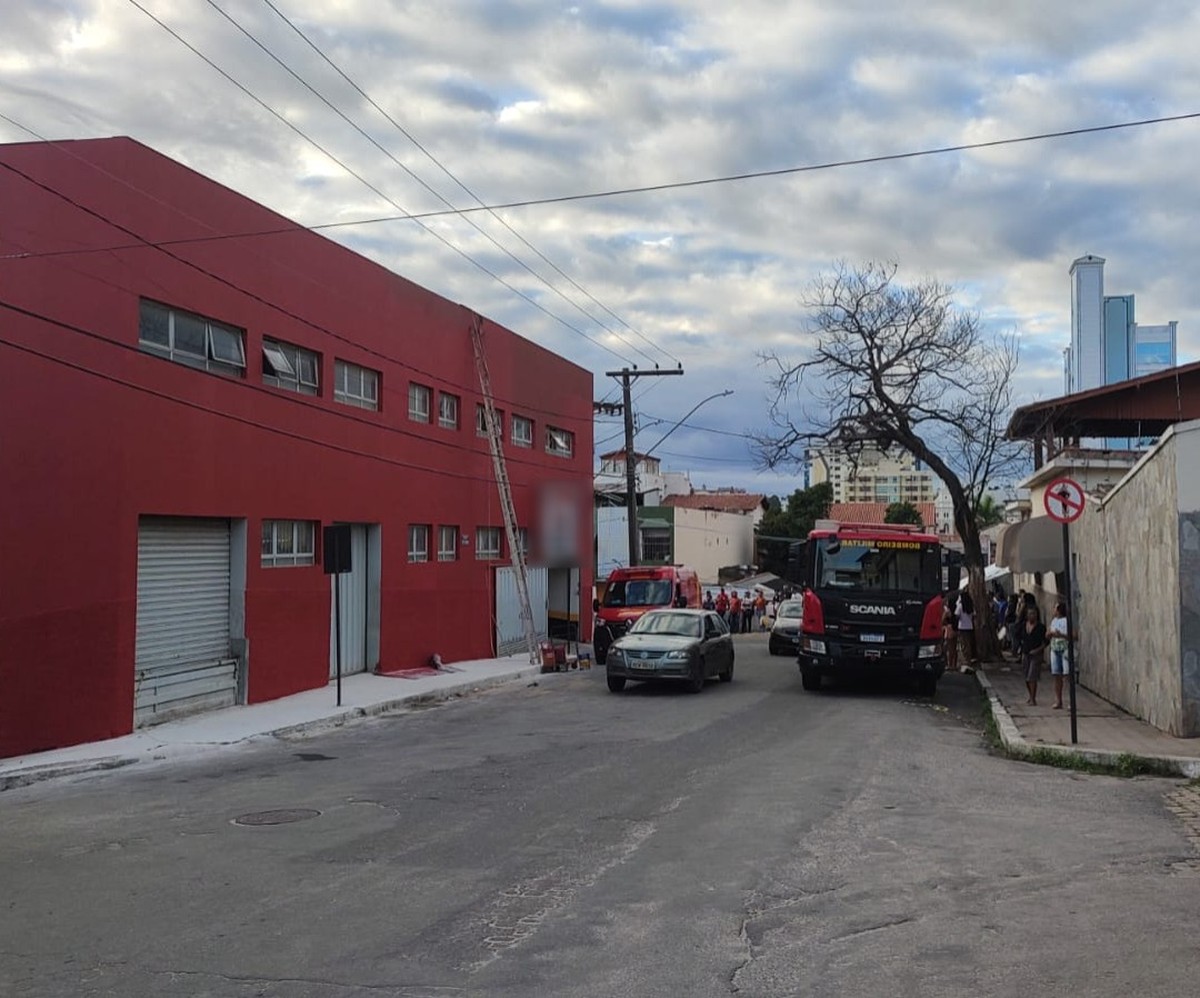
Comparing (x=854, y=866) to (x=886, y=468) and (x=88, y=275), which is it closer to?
(x=88, y=275)

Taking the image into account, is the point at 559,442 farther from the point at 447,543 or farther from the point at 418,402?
the point at 418,402

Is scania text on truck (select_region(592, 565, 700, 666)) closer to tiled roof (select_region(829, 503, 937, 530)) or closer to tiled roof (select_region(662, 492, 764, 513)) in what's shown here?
tiled roof (select_region(829, 503, 937, 530))

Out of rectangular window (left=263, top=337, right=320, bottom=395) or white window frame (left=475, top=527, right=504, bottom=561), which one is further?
white window frame (left=475, top=527, right=504, bottom=561)

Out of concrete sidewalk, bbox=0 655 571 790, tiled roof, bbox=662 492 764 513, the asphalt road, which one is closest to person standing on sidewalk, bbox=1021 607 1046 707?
the asphalt road

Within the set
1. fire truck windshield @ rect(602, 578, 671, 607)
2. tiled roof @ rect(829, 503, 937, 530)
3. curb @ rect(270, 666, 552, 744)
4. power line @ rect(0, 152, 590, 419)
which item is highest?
power line @ rect(0, 152, 590, 419)

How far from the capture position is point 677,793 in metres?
10.5

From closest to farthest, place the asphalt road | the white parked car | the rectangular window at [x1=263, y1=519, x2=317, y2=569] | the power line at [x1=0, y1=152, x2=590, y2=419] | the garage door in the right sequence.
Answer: the asphalt road, the power line at [x1=0, y1=152, x2=590, y2=419], the garage door, the rectangular window at [x1=263, y1=519, x2=317, y2=569], the white parked car

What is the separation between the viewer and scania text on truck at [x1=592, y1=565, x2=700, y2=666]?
95.3 ft

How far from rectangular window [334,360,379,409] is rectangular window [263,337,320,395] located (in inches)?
32.2

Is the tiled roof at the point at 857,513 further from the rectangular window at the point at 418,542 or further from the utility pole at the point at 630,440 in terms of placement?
the rectangular window at the point at 418,542

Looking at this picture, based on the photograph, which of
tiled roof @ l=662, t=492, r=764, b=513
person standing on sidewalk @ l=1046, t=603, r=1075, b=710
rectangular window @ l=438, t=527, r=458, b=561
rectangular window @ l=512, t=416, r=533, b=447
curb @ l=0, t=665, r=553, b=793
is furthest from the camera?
tiled roof @ l=662, t=492, r=764, b=513

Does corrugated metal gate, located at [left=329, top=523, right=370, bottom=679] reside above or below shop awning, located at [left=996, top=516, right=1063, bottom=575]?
below

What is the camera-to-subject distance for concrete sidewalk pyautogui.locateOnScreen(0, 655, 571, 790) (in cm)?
1259

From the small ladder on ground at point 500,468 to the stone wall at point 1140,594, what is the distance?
41.1 ft
